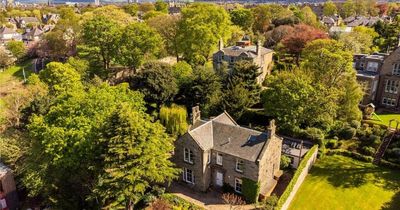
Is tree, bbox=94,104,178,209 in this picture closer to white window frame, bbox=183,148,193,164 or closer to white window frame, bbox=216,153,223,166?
white window frame, bbox=183,148,193,164

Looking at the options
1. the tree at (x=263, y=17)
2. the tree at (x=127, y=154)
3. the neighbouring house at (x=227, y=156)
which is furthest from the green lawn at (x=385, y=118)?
the tree at (x=263, y=17)

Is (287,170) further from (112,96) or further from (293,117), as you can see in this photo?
(112,96)

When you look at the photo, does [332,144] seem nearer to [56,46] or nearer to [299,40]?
[299,40]

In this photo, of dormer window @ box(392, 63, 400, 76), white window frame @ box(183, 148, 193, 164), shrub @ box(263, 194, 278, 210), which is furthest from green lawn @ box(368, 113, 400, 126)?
white window frame @ box(183, 148, 193, 164)

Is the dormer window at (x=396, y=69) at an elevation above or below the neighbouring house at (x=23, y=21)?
below

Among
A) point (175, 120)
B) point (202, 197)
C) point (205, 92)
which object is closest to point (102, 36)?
point (205, 92)

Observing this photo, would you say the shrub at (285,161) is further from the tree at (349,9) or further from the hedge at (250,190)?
the tree at (349,9)
